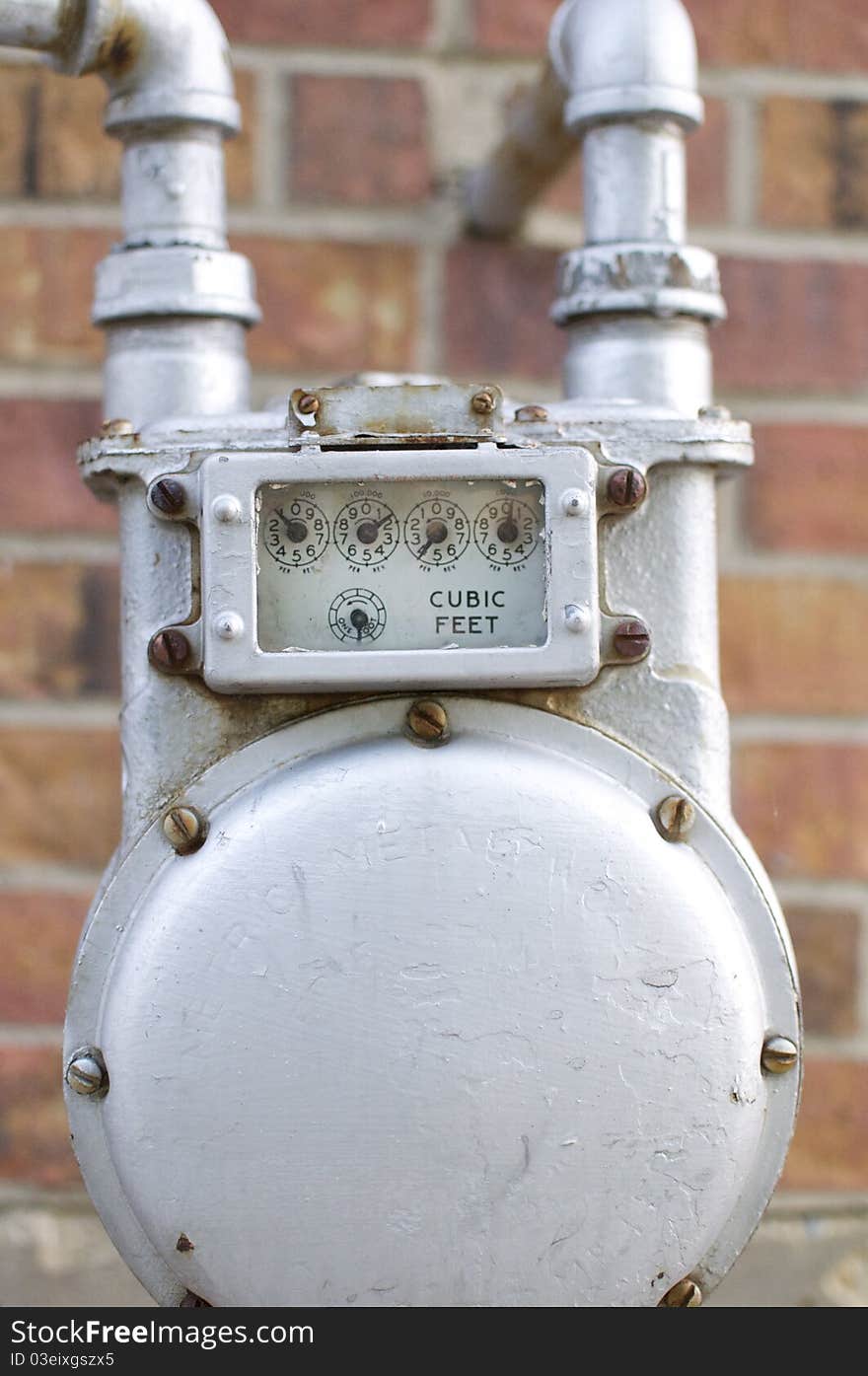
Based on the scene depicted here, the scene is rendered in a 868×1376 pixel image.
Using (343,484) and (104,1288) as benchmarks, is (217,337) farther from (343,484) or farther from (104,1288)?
(104,1288)

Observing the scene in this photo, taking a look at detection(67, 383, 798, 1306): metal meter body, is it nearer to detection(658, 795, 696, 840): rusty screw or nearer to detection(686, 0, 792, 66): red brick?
detection(658, 795, 696, 840): rusty screw

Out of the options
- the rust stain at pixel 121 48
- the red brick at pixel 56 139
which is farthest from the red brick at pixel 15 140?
the rust stain at pixel 121 48

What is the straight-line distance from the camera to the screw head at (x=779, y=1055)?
1.70 feet

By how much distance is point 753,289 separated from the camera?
78 centimetres

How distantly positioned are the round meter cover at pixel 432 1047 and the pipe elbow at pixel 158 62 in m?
0.24

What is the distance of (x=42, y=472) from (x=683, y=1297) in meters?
0.47

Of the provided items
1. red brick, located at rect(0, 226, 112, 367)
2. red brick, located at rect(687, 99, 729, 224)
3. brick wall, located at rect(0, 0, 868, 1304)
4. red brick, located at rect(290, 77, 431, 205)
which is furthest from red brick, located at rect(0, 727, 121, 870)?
red brick, located at rect(687, 99, 729, 224)

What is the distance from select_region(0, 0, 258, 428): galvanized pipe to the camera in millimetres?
556

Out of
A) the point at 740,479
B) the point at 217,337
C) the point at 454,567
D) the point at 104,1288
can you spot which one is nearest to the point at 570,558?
the point at 454,567

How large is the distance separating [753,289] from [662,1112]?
0.45m

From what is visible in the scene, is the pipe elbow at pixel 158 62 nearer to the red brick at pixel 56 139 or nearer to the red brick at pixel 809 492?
the red brick at pixel 56 139

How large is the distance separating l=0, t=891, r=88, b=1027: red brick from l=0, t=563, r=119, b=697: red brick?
0.33ft

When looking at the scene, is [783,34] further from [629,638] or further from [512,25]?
[629,638]

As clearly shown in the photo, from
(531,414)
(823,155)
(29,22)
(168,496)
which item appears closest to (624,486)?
(531,414)
